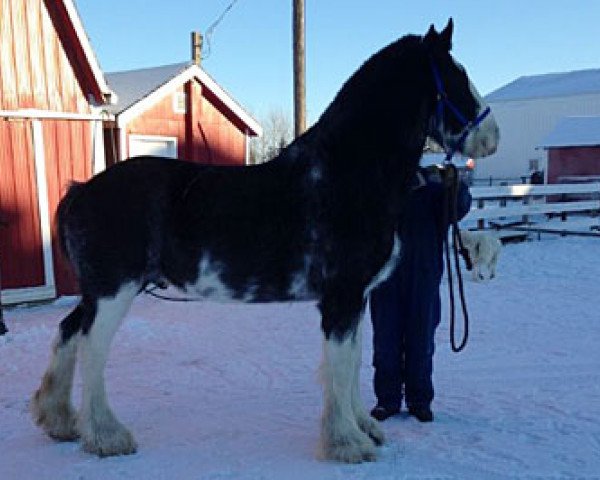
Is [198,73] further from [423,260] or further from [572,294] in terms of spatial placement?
[423,260]

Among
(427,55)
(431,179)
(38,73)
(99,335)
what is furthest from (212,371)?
(38,73)

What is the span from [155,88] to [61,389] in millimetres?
8817

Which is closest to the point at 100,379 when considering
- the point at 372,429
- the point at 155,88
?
the point at 372,429

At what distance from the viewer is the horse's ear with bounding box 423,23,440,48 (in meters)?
3.25

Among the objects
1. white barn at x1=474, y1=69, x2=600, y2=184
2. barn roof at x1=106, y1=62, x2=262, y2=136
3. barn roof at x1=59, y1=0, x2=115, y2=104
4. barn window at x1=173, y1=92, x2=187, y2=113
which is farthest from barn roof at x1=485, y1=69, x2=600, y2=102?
barn roof at x1=59, y1=0, x2=115, y2=104

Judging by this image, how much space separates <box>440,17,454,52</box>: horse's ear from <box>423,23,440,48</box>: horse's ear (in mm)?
33

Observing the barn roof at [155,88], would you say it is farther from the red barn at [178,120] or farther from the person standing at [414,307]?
the person standing at [414,307]

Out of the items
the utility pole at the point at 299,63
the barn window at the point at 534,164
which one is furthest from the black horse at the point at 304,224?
the barn window at the point at 534,164

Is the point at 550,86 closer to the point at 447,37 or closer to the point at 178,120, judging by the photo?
the point at 178,120

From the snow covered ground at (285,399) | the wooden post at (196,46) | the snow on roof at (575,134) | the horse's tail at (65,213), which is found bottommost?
the snow covered ground at (285,399)

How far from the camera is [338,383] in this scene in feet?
10.8

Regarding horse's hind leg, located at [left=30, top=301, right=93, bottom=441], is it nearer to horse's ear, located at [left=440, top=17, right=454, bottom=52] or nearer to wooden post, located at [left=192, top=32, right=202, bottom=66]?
horse's ear, located at [left=440, top=17, right=454, bottom=52]

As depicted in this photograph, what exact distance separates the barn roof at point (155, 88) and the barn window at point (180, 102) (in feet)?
0.50

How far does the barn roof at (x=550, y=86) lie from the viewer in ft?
148
